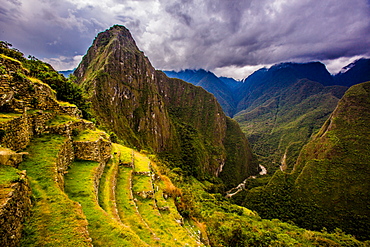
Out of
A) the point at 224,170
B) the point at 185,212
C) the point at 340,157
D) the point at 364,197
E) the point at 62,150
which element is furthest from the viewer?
the point at 224,170

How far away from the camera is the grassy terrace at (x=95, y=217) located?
25.6 ft

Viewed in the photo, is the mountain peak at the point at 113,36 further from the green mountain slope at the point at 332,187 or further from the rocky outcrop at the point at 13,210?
the green mountain slope at the point at 332,187

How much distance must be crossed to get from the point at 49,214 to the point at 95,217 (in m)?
2.68

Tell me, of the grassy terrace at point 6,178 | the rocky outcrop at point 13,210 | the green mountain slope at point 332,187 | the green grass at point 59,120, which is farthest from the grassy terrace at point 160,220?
the green mountain slope at point 332,187

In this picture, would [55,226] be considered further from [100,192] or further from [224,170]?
[224,170]

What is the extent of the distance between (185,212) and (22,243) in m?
17.3

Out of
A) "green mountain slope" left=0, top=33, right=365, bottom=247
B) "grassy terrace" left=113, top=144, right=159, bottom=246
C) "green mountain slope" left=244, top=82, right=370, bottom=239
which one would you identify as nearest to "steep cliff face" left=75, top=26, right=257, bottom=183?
"green mountain slope" left=244, top=82, right=370, bottom=239

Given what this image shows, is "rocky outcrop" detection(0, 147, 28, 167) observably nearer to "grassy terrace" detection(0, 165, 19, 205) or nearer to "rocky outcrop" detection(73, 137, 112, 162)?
"grassy terrace" detection(0, 165, 19, 205)

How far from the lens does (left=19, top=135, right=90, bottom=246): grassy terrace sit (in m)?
5.69

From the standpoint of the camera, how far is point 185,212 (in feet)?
64.6

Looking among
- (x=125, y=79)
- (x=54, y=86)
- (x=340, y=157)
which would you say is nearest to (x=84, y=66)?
(x=125, y=79)

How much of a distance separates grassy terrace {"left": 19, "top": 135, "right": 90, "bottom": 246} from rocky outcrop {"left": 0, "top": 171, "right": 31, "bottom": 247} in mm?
397

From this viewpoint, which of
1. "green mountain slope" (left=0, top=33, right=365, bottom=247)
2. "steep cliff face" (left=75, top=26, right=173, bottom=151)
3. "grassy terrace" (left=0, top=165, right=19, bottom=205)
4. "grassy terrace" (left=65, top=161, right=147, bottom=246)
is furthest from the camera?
"steep cliff face" (left=75, top=26, right=173, bottom=151)

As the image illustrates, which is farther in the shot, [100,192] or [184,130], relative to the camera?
[184,130]
